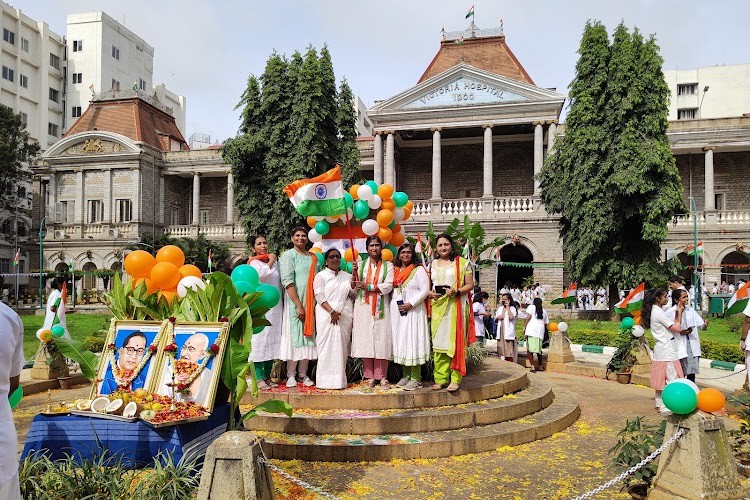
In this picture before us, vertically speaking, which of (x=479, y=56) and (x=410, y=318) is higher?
(x=479, y=56)

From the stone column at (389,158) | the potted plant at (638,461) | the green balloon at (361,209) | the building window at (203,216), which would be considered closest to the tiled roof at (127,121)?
the building window at (203,216)

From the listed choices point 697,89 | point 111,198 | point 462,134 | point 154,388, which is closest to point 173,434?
point 154,388

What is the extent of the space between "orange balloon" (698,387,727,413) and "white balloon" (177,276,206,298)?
4172mm

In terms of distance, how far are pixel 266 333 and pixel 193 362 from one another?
190cm

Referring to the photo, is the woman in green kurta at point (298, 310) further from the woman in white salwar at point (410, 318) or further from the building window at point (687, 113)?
the building window at point (687, 113)

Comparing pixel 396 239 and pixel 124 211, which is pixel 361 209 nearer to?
pixel 396 239

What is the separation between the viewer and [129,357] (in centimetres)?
476

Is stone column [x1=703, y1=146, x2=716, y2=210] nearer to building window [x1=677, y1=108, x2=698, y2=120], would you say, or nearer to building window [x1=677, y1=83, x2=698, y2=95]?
building window [x1=677, y1=108, x2=698, y2=120]

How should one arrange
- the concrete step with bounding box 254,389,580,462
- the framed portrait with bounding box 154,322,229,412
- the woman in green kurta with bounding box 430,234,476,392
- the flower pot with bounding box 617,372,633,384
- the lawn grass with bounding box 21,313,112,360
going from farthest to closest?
the lawn grass with bounding box 21,313,112,360 < the flower pot with bounding box 617,372,633,384 < the woman in green kurta with bounding box 430,234,476,392 < the concrete step with bounding box 254,389,580,462 < the framed portrait with bounding box 154,322,229,412

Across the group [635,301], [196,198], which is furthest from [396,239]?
[196,198]

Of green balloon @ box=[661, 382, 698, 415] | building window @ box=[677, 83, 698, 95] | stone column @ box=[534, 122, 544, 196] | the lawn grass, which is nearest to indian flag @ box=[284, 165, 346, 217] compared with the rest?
green balloon @ box=[661, 382, 698, 415]

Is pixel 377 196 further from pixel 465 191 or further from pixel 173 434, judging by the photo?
pixel 465 191

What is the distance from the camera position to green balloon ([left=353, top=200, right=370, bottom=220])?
26.1ft

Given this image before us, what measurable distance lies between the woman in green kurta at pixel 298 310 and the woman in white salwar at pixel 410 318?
983 millimetres
